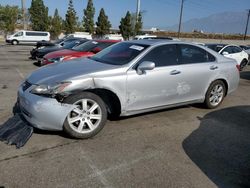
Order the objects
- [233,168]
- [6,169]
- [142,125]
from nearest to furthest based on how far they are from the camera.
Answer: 1. [6,169]
2. [233,168]
3. [142,125]

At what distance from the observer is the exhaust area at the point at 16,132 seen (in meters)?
4.02

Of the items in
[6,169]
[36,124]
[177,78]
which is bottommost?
[6,169]

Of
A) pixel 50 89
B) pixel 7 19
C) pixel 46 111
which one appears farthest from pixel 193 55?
pixel 7 19

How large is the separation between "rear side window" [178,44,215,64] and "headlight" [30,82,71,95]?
7.97 feet

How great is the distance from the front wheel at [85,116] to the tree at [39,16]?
54246mm

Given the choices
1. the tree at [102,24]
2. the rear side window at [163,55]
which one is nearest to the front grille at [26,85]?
the rear side window at [163,55]

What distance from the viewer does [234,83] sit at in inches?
254

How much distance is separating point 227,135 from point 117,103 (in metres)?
1.99

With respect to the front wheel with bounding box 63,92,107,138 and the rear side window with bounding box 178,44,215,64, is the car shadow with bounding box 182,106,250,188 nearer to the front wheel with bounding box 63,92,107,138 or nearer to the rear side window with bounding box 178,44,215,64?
the rear side window with bounding box 178,44,215,64

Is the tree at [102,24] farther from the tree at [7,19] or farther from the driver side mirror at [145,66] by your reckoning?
the driver side mirror at [145,66]

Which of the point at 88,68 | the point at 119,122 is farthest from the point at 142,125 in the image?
the point at 88,68

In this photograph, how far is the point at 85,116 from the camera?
4.29 m

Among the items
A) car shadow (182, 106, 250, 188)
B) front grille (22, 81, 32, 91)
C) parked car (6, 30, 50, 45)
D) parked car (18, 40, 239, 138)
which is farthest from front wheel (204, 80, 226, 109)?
parked car (6, 30, 50, 45)

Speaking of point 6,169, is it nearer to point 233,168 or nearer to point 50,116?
point 50,116
